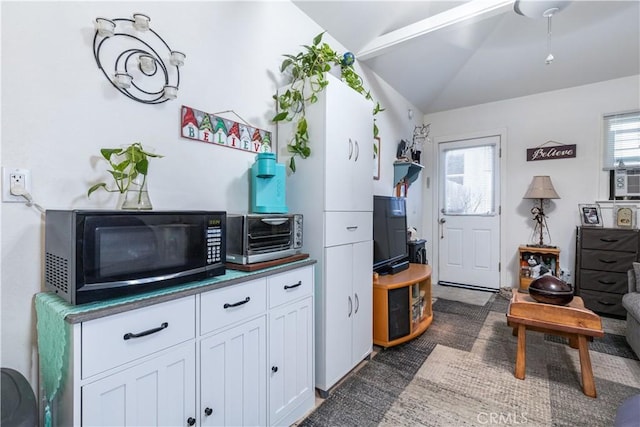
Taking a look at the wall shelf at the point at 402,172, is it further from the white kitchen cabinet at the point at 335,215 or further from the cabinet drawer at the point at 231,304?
the cabinet drawer at the point at 231,304

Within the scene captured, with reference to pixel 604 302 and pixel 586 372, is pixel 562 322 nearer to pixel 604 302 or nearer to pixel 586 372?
pixel 586 372

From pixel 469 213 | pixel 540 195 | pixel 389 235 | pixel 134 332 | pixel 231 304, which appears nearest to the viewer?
pixel 134 332

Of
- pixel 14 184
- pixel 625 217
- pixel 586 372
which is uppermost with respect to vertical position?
pixel 14 184

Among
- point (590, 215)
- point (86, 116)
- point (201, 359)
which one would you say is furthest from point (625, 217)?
point (86, 116)

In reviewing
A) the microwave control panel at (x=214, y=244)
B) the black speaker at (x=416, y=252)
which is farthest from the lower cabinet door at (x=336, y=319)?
the black speaker at (x=416, y=252)

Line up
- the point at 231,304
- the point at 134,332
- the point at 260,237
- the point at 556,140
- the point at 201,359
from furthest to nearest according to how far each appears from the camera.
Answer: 1. the point at 556,140
2. the point at 260,237
3. the point at 231,304
4. the point at 201,359
5. the point at 134,332

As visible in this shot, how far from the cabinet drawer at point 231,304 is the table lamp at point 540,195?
3.65m

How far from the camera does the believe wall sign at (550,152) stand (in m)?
3.63

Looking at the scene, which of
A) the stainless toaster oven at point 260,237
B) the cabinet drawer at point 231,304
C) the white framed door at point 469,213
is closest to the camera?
the cabinet drawer at point 231,304

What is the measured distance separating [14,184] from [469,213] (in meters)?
4.59

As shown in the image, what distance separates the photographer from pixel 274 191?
176 centimetres

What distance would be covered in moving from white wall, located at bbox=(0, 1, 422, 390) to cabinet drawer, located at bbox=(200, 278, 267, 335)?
22.0 inches

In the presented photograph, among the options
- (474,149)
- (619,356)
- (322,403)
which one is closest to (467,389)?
(322,403)

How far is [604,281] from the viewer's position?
3119mm
